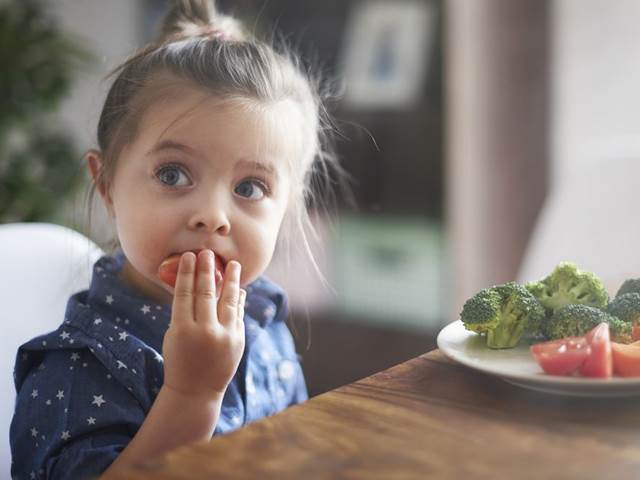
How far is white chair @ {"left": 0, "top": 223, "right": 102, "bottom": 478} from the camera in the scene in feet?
3.84

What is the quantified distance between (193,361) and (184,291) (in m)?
0.08

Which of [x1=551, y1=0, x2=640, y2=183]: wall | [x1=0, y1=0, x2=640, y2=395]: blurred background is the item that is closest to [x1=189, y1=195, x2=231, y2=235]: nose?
[x1=0, y1=0, x2=640, y2=395]: blurred background

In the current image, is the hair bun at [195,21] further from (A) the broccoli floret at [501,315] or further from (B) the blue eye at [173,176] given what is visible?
(A) the broccoli floret at [501,315]

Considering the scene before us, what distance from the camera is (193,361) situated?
891 mm

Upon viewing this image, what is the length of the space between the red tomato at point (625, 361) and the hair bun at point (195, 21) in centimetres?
72

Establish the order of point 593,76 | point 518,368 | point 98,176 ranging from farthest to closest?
point 593,76 < point 98,176 < point 518,368

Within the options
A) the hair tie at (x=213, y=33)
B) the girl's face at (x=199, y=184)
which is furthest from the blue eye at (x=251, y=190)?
the hair tie at (x=213, y=33)

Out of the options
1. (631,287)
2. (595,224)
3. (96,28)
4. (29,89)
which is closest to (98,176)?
(631,287)

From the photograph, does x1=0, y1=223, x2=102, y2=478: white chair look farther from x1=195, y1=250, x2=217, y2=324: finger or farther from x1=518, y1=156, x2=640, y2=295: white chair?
x1=518, y1=156, x2=640, y2=295: white chair

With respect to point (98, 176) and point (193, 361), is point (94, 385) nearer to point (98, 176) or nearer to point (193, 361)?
point (193, 361)

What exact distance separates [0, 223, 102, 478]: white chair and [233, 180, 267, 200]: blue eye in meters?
0.34

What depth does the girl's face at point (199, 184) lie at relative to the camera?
1.03 metres

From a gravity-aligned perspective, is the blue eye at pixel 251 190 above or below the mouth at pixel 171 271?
above

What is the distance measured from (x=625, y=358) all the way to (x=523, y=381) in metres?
0.10
